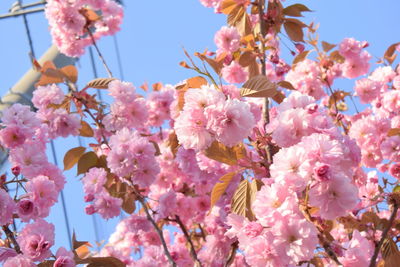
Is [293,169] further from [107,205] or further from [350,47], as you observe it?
[350,47]

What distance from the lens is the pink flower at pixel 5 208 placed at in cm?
123

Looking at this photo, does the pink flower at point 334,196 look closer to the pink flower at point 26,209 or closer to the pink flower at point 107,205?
the pink flower at point 26,209

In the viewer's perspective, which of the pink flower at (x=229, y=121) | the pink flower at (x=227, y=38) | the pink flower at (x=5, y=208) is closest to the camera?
the pink flower at (x=229, y=121)

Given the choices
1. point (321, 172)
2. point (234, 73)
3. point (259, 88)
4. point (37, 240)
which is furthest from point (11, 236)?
point (234, 73)

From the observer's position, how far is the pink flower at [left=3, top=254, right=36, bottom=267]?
1.08 metres

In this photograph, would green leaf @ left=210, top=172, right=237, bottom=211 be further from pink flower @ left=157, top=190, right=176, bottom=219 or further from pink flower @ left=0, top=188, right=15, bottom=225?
pink flower @ left=157, top=190, right=176, bottom=219

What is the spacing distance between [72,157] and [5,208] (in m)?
0.49

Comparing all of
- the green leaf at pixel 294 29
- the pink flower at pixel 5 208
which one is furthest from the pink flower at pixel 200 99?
the green leaf at pixel 294 29

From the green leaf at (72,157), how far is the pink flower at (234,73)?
29.3 inches

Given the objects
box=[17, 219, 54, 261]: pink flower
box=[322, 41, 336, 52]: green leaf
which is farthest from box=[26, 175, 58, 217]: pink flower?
box=[322, 41, 336, 52]: green leaf

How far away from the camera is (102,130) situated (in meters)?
1.84

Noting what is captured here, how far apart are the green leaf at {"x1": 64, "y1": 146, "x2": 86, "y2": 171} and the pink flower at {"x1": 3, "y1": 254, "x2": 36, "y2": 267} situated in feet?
2.04

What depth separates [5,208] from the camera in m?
1.24

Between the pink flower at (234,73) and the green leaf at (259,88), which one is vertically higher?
the pink flower at (234,73)
